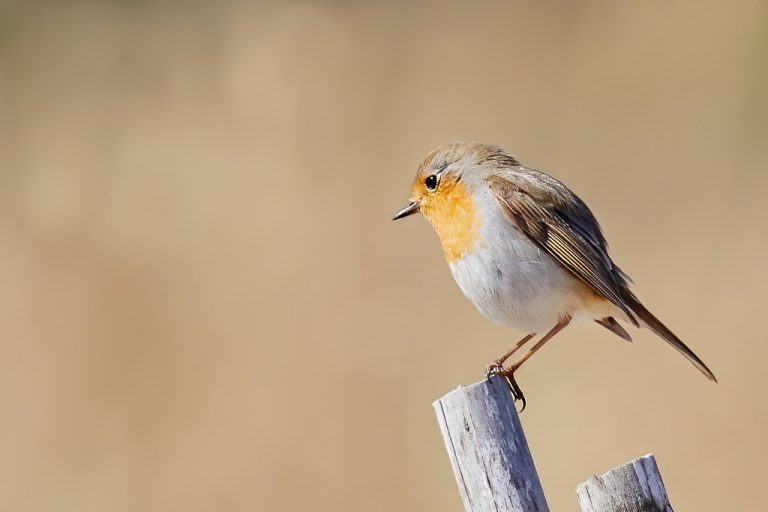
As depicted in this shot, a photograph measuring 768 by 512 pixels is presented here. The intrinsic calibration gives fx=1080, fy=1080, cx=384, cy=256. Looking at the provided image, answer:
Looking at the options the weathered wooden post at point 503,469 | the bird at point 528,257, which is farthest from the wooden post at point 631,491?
the bird at point 528,257

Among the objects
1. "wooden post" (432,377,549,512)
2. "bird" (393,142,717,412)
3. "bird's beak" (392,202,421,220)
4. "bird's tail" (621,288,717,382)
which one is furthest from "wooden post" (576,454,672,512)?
"bird's beak" (392,202,421,220)

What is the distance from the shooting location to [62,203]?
1004 cm

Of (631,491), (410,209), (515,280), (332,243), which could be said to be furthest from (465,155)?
(332,243)

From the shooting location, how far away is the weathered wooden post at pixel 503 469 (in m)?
3.16

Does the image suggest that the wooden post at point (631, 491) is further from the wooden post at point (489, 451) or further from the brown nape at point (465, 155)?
the brown nape at point (465, 155)

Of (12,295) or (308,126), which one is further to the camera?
(308,126)

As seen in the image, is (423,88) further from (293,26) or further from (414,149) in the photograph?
(293,26)

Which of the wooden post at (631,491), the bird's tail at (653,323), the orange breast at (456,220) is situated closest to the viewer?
the wooden post at (631,491)

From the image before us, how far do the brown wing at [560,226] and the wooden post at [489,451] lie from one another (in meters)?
1.31

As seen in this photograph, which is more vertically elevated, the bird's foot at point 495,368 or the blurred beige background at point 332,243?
the blurred beige background at point 332,243

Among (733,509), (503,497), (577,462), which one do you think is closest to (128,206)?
(577,462)

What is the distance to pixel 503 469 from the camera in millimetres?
3221

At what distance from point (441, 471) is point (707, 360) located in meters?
2.08

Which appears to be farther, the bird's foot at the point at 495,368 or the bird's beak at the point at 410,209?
the bird's beak at the point at 410,209
